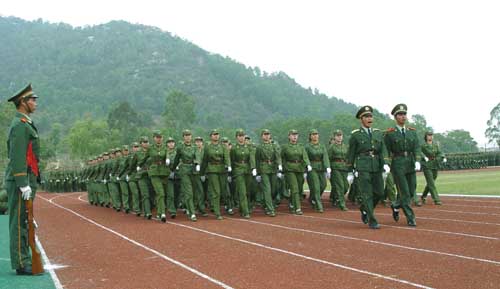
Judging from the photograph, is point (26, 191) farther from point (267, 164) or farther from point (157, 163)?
point (267, 164)

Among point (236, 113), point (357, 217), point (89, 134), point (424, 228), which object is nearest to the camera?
point (424, 228)

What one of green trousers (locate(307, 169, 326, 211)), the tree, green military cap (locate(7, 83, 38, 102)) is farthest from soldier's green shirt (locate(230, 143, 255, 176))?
the tree

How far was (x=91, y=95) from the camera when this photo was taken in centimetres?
18950

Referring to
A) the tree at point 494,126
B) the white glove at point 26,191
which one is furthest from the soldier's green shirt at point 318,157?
the tree at point 494,126

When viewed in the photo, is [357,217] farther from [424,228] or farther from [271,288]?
[271,288]

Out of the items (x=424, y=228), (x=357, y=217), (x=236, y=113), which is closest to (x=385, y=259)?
(x=424, y=228)

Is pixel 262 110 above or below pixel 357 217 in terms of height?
above

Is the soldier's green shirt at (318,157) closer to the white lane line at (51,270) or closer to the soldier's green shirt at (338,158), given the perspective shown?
the soldier's green shirt at (338,158)

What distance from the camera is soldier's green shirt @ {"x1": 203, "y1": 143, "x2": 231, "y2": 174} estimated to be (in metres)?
15.0

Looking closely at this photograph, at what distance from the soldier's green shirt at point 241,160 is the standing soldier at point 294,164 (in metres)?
0.89

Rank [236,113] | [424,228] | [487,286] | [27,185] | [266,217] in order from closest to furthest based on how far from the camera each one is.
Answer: [487,286], [27,185], [424,228], [266,217], [236,113]

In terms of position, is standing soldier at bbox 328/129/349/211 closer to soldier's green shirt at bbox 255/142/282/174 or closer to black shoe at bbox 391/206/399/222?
soldier's green shirt at bbox 255/142/282/174

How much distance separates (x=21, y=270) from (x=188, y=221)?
7.16 meters

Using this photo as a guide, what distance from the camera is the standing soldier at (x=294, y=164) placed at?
15323mm
